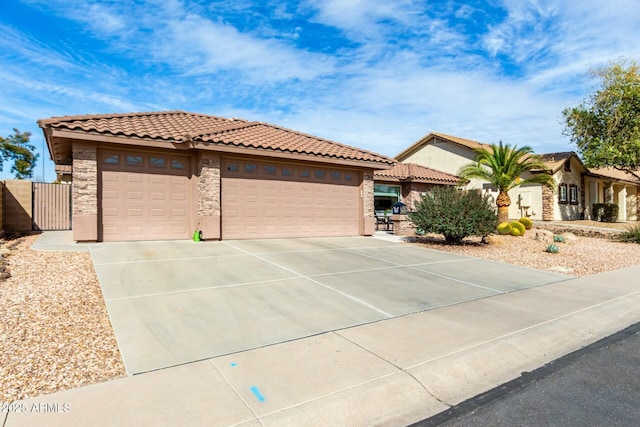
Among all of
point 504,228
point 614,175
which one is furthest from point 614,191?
point 504,228

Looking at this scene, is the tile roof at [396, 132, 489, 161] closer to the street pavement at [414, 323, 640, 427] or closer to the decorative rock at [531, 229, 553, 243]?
the decorative rock at [531, 229, 553, 243]

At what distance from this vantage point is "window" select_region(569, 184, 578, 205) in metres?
28.1

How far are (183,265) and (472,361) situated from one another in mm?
6235

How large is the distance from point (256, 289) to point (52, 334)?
3.08 m

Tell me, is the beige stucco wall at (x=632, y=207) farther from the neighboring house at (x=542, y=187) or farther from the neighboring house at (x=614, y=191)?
the neighboring house at (x=542, y=187)

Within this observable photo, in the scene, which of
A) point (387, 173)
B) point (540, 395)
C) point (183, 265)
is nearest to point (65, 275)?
point (183, 265)

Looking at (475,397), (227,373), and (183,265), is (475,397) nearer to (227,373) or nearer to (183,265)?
(227,373)

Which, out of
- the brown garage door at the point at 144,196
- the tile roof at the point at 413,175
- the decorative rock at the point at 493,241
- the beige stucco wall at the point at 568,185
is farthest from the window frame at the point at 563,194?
the brown garage door at the point at 144,196

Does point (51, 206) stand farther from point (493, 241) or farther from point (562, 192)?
point (562, 192)

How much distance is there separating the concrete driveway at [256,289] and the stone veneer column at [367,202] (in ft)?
13.4

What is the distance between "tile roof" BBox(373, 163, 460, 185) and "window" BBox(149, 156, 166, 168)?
10422mm

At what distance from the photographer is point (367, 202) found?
15.8m

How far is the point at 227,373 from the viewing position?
385 centimetres

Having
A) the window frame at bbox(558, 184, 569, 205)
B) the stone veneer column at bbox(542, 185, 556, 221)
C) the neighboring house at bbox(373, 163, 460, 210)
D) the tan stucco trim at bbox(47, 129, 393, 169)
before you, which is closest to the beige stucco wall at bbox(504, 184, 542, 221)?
the stone veneer column at bbox(542, 185, 556, 221)
